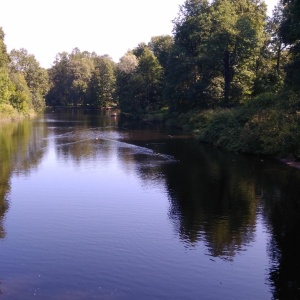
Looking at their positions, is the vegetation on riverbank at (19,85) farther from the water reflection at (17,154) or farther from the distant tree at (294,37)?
the distant tree at (294,37)

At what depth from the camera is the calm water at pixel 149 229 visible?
44.1 feet

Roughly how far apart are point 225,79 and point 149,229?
44313 mm

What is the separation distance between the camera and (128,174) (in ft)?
100

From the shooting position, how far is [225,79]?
59.8 metres

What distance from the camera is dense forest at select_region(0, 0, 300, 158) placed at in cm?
3756

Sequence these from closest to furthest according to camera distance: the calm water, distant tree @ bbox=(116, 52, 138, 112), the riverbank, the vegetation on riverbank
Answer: the calm water, the riverbank, the vegetation on riverbank, distant tree @ bbox=(116, 52, 138, 112)

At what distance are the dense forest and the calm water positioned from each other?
255 inches

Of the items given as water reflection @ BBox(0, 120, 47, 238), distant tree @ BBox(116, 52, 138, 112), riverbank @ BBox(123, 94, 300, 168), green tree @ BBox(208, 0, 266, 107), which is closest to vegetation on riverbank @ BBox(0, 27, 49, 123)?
distant tree @ BBox(116, 52, 138, 112)

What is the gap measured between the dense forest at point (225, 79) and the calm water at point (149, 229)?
21.2 ft

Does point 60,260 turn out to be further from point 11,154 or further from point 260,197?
point 11,154

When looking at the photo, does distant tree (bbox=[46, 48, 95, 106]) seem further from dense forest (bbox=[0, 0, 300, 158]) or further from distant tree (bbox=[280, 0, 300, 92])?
distant tree (bbox=[280, 0, 300, 92])

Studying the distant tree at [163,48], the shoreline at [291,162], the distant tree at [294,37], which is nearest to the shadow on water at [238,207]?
the shoreline at [291,162]

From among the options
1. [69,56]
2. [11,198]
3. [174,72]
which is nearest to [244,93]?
[174,72]

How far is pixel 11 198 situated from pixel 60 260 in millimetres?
9333
